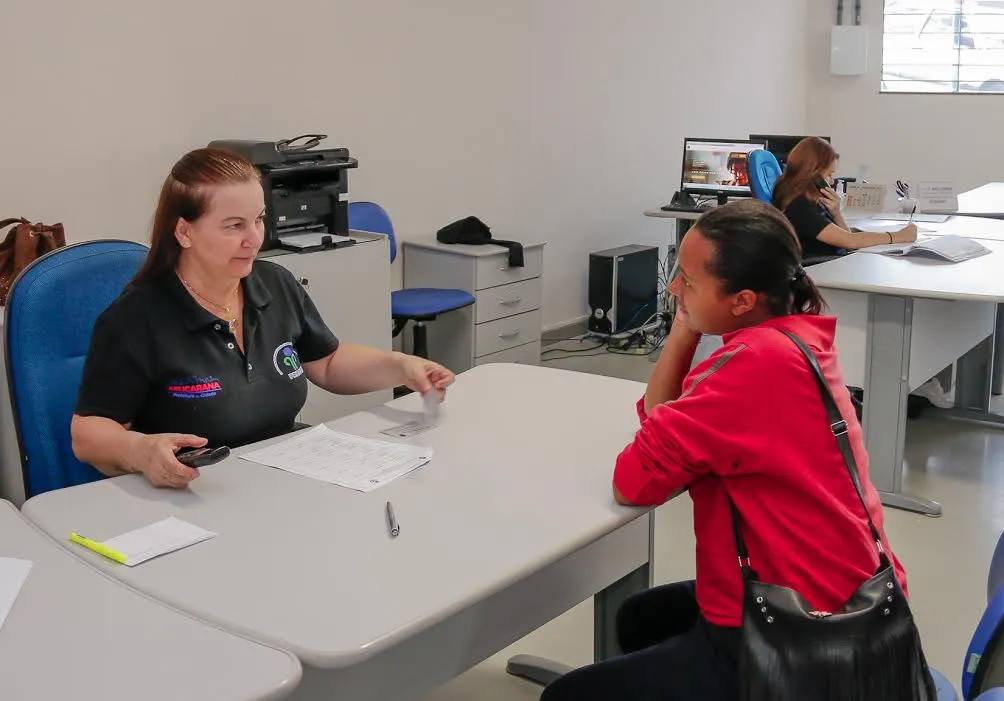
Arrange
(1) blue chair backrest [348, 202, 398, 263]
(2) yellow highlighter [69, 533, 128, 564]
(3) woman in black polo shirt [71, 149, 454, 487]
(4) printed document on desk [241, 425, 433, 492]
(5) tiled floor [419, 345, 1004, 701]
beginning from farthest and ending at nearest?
(1) blue chair backrest [348, 202, 398, 263] → (5) tiled floor [419, 345, 1004, 701] → (3) woman in black polo shirt [71, 149, 454, 487] → (4) printed document on desk [241, 425, 433, 492] → (2) yellow highlighter [69, 533, 128, 564]

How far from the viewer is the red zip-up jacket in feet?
5.09

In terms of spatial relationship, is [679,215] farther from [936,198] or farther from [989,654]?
[989,654]

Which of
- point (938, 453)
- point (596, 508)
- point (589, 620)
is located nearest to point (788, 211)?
point (938, 453)

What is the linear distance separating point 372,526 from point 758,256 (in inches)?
28.2

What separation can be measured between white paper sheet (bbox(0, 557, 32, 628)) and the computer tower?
4713 mm

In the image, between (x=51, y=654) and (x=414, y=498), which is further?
(x=414, y=498)

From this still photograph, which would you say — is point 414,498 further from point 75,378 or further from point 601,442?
point 75,378

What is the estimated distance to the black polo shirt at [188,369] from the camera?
6.45 feet

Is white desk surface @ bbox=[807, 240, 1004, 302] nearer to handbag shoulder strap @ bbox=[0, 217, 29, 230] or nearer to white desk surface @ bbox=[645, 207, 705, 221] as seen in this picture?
white desk surface @ bbox=[645, 207, 705, 221]

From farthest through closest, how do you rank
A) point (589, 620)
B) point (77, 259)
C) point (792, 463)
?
point (589, 620) < point (77, 259) < point (792, 463)

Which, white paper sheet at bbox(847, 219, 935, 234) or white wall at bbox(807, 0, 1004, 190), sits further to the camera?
white wall at bbox(807, 0, 1004, 190)

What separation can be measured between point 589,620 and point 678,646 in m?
1.27

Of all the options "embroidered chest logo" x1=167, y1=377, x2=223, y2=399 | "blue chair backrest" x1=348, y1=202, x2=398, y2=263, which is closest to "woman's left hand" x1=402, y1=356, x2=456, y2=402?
"embroidered chest logo" x1=167, y1=377, x2=223, y2=399

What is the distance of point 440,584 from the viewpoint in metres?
1.45
